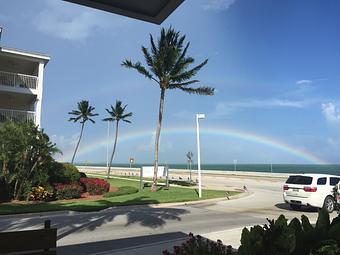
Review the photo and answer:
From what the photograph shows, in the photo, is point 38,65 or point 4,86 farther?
point 38,65

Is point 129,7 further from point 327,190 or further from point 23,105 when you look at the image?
point 23,105

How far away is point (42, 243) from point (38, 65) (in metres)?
27.9

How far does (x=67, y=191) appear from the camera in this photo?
22812mm

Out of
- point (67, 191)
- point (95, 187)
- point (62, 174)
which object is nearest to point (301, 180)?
point (67, 191)

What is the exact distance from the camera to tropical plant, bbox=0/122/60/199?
21.0 m

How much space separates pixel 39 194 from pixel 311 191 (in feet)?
49.5

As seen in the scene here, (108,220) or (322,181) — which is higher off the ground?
(322,181)

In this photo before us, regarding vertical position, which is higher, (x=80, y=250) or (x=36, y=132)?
(x=36, y=132)

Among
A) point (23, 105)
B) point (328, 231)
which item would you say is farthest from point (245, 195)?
point (328, 231)

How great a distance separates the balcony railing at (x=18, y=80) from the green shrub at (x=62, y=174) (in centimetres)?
683

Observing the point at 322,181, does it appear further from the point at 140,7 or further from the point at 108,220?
the point at 140,7

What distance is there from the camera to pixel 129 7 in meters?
4.31

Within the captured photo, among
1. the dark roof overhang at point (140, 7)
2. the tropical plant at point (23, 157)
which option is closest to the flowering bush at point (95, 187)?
the tropical plant at point (23, 157)

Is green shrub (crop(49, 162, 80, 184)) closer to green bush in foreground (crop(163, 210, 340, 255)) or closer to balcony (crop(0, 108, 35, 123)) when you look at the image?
balcony (crop(0, 108, 35, 123))
